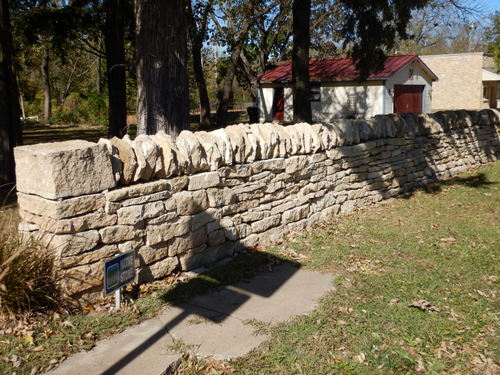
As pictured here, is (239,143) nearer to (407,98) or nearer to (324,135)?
(324,135)

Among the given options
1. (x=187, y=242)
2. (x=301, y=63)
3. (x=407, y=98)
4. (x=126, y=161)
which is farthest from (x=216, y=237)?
(x=407, y=98)

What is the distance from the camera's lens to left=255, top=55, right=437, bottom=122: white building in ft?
82.3

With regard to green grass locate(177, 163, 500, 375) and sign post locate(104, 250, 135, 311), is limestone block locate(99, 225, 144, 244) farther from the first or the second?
green grass locate(177, 163, 500, 375)

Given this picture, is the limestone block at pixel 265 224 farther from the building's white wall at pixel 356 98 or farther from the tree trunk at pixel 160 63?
the building's white wall at pixel 356 98

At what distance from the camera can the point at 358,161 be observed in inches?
296

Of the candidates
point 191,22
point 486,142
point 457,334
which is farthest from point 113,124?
point 457,334

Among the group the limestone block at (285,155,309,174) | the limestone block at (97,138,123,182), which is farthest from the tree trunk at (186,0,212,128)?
the limestone block at (97,138,123,182)

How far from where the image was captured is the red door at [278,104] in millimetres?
27870

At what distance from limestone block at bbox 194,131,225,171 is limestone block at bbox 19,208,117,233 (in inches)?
51.6

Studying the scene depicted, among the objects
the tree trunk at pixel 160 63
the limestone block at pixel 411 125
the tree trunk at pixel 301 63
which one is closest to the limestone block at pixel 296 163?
the tree trunk at pixel 160 63

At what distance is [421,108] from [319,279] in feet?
85.5

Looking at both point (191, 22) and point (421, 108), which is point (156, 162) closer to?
point (191, 22)

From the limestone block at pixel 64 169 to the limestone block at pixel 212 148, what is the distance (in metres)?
1.23

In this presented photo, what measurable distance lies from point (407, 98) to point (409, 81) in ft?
2.94
